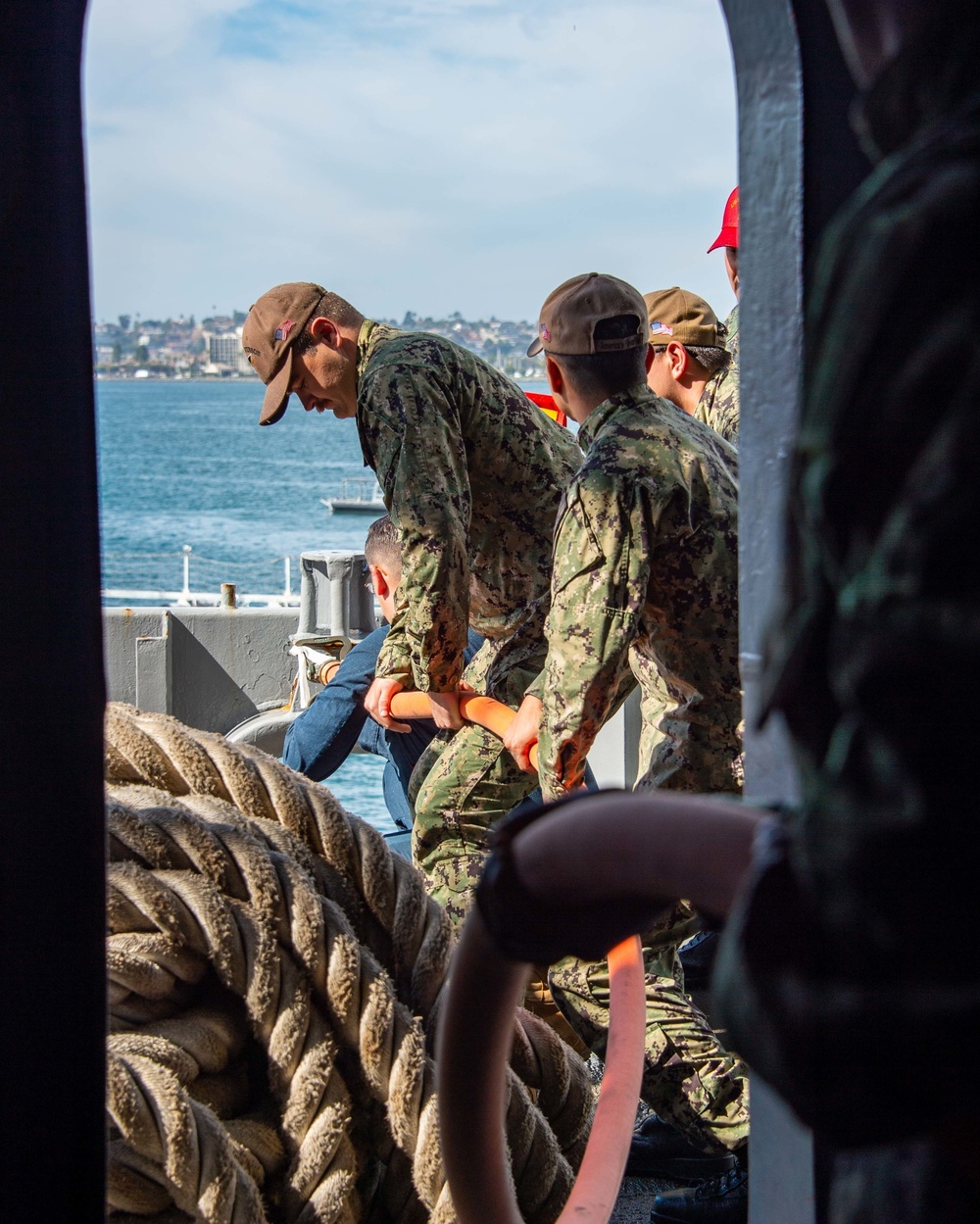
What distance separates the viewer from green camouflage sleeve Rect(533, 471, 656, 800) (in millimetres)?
2965

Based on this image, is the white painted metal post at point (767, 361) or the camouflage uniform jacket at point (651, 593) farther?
the camouflage uniform jacket at point (651, 593)

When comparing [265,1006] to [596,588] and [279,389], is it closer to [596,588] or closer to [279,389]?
[596,588]

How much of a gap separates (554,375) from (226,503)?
79560mm

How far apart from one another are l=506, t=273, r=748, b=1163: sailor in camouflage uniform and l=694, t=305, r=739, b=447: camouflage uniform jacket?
164cm

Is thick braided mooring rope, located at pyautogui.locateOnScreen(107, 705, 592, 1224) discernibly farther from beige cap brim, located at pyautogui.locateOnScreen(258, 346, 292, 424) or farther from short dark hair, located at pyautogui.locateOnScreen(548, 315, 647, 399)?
beige cap brim, located at pyautogui.locateOnScreen(258, 346, 292, 424)

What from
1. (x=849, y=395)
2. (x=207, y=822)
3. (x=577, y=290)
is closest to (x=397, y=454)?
(x=577, y=290)

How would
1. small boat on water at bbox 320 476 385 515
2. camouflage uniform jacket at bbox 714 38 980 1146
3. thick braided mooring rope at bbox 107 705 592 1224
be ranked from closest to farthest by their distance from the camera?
camouflage uniform jacket at bbox 714 38 980 1146 < thick braided mooring rope at bbox 107 705 592 1224 < small boat on water at bbox 320 476 385 515

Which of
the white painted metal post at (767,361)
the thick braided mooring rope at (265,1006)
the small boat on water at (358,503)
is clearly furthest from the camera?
the small boat on water at (358,503)

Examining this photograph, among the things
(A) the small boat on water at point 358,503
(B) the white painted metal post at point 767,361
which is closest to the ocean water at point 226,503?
(A) the small boat on water at point 358,503

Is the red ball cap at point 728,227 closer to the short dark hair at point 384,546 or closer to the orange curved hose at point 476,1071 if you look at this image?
the short dark hair at point 384,546

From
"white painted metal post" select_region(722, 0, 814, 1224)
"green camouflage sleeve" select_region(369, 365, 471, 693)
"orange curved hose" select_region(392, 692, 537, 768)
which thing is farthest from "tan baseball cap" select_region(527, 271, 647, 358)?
"white painted metal post" select_region(722, 0, 814, 1224)

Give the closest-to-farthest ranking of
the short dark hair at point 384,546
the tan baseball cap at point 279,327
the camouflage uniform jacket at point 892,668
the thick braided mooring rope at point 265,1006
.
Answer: the camouflage uniform jacket at point 892,668 → the thick braided mooring rope at point 265,1006 → the tan baseball cap at point 279,327 → the short dark hair at point 384,546

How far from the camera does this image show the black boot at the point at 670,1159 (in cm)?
338

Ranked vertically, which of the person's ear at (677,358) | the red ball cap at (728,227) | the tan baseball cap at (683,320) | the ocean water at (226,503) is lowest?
the ocean water at (226,503)
